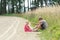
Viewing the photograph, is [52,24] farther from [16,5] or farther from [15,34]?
[16,5]

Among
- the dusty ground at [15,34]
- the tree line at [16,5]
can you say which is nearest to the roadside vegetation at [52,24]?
the dusty ground at [15,34]

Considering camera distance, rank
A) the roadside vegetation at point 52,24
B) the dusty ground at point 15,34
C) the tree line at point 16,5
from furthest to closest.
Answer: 1. the tree line at point 16,5
2. the dusty ground at point 15,34
3. the roadside vegetation at point 52,24

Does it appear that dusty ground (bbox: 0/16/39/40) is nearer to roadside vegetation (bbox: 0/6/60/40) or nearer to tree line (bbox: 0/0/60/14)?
roadside vegetation (bbox: 0/6/60/40)

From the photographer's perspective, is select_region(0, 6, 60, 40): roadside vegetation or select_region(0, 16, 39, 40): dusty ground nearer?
select_region(0, 6, 60, 40): roadside vegetation

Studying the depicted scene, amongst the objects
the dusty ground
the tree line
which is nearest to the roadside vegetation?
the dusty ground

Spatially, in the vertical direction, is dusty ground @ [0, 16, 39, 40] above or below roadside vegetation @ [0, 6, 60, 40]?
below

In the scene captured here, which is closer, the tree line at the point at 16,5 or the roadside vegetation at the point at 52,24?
the roadside vegetation at the point at 52,24

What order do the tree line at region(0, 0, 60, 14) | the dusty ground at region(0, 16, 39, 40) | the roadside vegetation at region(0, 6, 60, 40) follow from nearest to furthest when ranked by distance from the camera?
the roadside vegetation at region(0, 6, 60, 40), the dusty ground at region(0, 16, 39, 40), the tree line at region(0, 0, 60, 14)

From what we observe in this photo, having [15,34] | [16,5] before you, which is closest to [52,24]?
[15,34]

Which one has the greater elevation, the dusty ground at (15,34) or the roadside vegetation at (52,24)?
the roadside vegetation at (52,24)

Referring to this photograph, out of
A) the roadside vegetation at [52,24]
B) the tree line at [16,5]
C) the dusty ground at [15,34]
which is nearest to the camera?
the roadside vegetation at [52,24]

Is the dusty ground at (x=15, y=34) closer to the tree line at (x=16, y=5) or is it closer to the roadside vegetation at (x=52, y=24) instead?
the roadside vegetation at (x=52, y=24)

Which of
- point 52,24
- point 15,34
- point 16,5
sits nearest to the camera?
point 15,34

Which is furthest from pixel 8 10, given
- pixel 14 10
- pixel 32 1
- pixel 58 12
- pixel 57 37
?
pixel 57 37
